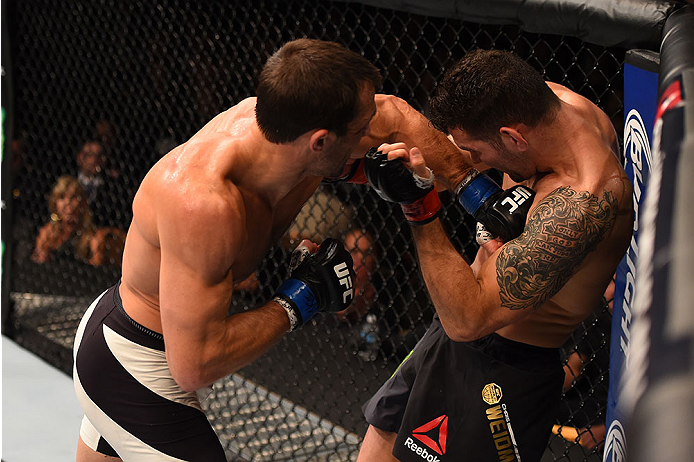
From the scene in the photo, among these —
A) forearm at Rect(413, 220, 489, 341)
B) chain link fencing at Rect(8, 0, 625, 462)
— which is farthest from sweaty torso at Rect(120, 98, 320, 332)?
chain link fencing at Rect(8, 0, 625, 462)

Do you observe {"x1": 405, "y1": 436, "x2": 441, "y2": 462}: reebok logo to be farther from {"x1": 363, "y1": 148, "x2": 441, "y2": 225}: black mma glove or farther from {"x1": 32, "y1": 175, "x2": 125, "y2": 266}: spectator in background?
{"x1": 32, "y1": 175, "x2": 125, "y2": 266}: spectator in background

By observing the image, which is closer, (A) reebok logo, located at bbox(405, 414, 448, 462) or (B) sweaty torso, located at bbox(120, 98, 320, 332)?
(B) sweaty torso, located at bbox(120, 98, 320, 332)

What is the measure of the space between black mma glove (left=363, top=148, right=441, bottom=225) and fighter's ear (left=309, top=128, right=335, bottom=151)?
3.2 inches

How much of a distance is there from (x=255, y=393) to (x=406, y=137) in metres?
1.57

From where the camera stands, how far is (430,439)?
150 centimetres

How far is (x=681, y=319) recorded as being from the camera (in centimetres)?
40

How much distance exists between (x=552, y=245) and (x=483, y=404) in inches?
15.4

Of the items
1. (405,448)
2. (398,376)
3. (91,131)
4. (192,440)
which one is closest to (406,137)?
(398,376)

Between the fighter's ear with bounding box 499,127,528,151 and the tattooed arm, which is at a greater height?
the fighter's ear with bounding box 499,127,528,151

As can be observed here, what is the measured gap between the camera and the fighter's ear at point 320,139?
50.4 inches

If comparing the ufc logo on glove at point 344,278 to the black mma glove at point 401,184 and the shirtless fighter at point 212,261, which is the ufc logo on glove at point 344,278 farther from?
the black mma glove at point 401,184

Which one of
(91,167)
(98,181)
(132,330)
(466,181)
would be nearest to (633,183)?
(466,181)

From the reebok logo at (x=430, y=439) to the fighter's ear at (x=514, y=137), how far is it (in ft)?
1.87

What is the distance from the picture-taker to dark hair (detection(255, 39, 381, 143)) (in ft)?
4.04
